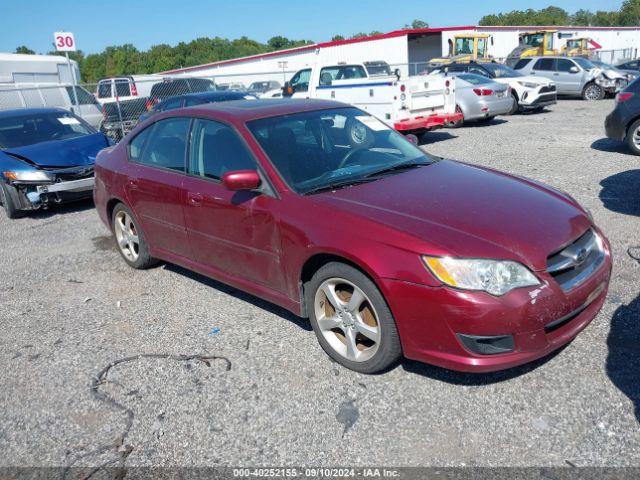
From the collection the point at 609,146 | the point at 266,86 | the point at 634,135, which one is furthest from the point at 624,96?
the point at 266,86

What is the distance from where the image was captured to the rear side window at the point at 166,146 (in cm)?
475

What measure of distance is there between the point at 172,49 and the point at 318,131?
87.4 m

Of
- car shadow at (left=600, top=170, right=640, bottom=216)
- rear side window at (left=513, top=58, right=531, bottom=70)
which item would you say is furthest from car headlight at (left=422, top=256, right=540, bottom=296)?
rear side window at (left=513, top=58, right=531, bottom=70)

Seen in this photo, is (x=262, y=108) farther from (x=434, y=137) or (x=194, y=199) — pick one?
(x=434, y=137)

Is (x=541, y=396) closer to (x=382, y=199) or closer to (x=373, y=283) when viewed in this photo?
(x=373, y=283)

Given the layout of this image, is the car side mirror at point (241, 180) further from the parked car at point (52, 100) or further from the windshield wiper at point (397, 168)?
the parked car at point (52, 100)

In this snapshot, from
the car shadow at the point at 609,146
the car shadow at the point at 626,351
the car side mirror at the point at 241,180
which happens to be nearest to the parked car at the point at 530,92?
the car shadow at the point at 609,146

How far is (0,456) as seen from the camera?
10.2ft

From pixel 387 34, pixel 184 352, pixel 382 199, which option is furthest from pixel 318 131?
pixel 387 34

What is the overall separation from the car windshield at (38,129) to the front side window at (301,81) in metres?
9.55

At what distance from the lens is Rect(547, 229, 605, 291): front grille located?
3.17 metres

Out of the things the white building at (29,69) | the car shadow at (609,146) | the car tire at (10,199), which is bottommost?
the car shadow at (609,146)

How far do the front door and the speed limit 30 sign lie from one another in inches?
450

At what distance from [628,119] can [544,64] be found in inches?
499
